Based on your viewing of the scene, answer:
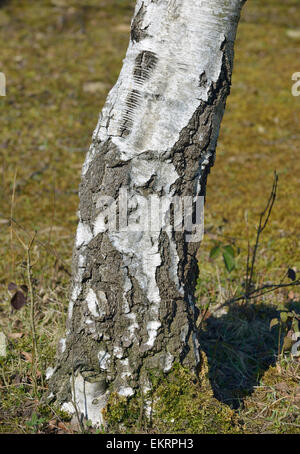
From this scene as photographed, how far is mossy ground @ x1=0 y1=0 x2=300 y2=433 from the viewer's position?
2455mm

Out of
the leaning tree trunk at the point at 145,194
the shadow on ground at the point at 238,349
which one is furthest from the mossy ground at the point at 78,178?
the leaning tree trunk at the point at 145,194

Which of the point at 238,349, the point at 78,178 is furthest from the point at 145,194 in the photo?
the point at 78,178

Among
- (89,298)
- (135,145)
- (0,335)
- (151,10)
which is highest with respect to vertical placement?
(151,10)

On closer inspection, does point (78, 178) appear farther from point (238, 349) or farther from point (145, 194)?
point (145, 194)

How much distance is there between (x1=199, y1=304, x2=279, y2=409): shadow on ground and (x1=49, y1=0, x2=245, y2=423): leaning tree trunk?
0.45 m

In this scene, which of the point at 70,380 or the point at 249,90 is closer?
the point at 70,380

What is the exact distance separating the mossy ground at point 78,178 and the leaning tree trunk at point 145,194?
213 millimetres

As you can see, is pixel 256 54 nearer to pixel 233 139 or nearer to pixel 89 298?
pixel 233 139

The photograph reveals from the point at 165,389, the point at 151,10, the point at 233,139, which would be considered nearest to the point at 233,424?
the point at 165,389

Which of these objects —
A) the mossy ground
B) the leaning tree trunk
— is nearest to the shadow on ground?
the mossy ground

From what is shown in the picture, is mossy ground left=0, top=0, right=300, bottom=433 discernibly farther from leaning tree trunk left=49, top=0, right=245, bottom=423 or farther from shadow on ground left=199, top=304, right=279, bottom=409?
leaning tree trunk left=49, top=0, right=245, bottom=423

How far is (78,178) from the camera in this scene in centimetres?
454

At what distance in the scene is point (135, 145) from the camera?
1954 mm

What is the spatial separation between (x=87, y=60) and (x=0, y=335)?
5133 millimetres
